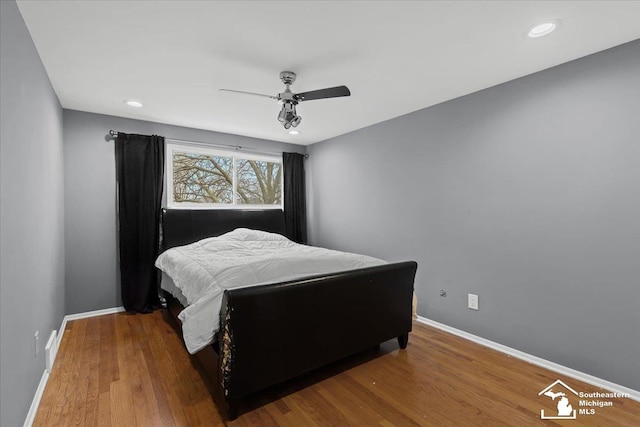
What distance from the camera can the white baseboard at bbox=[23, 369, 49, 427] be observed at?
1.77 meters

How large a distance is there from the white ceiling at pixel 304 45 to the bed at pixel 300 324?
162 centimetres

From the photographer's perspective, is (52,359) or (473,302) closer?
(52,359)

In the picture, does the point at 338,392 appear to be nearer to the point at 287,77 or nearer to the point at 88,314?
the point at 287,77

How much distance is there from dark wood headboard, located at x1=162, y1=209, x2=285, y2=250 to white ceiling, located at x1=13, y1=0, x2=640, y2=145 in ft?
4.71

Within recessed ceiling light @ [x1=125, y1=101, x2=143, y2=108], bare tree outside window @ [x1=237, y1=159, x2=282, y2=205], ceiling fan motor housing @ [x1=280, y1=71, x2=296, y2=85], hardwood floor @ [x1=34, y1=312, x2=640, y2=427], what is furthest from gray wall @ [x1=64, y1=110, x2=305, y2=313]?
ceiling fan motor housing @ [x1=280, y1=71, x2=296, y2=85]

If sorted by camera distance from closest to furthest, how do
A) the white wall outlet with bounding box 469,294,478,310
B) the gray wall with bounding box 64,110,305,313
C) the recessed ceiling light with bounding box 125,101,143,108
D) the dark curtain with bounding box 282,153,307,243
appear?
the white wall outlet with bounding box 469,294,478,310 → the recessed ceiling light with bounding box 125,101,143,108 → the gray wall with bounding box 64,110,305,313 → the dark curtain with bounding box 282,153,307,243

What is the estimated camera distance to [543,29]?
6.27 feet

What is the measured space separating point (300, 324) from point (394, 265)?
97 centimetres

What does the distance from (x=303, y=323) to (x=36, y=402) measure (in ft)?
5.81

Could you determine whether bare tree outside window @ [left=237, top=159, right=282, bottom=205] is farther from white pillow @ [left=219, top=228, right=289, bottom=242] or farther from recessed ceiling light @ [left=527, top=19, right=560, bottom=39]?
recessed ceiling light @ [left=527, top=19, right=560, bottom=39]

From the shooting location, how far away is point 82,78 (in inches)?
102

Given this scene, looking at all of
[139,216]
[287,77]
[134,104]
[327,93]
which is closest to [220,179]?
[139,216]

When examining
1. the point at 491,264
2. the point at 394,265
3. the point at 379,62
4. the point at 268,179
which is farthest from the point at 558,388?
the point at 268,179

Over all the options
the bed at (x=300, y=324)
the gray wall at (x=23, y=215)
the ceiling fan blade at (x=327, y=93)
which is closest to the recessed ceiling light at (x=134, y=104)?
the gray wall at (x=23, y=215)
